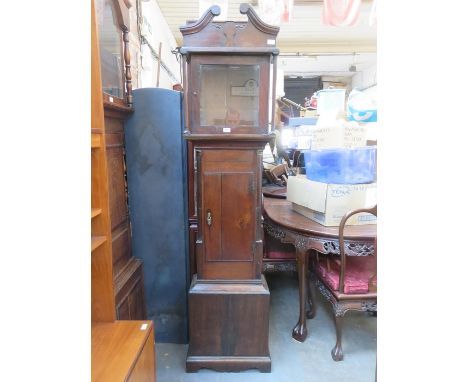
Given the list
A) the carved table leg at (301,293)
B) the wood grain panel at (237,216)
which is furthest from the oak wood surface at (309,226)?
the wood grain panel at (237,216)

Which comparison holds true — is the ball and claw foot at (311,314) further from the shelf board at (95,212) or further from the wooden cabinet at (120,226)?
the shelf board at (95,212)

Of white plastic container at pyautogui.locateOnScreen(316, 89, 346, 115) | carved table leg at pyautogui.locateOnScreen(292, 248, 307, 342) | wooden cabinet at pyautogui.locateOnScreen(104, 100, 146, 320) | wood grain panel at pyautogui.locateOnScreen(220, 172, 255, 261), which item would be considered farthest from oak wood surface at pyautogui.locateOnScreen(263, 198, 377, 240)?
white plastic container at pyautogui.locateOnScreen(316, 89, 346, 115)

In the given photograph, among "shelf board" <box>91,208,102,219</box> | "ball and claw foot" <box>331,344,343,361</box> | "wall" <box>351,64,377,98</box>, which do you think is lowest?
"ball and claw foot" <box>331,344,343,361</box>

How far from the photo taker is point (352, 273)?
2.00 m

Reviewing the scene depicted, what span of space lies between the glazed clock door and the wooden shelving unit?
544mm

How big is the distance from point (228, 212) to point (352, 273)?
0.89 metres

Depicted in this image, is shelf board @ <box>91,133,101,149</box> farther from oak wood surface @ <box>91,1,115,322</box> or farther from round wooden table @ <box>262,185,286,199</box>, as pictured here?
round wooden table @ <box>262,185,286,199</box>

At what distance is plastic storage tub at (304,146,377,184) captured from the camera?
1940 millimetres

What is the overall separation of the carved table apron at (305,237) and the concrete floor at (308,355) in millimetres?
123

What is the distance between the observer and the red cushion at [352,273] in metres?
1.90

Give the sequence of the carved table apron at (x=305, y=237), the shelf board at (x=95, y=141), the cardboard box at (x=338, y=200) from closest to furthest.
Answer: the shelf board at (x=95, y=141), the carved table apron at (x=305, y=237), the cardboard box at (x=338, y=200)
